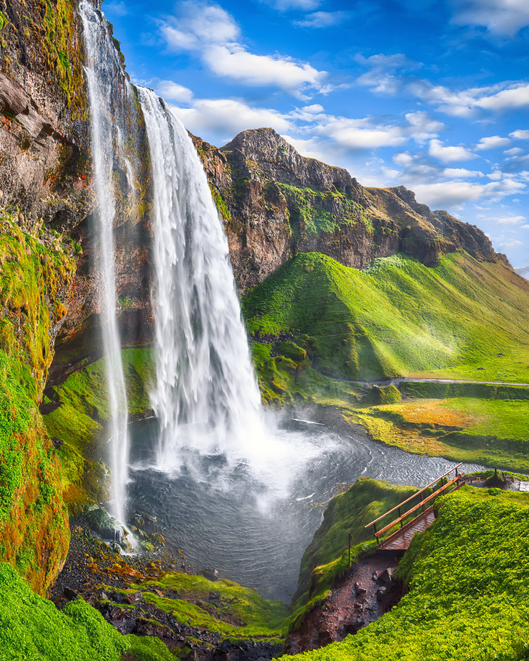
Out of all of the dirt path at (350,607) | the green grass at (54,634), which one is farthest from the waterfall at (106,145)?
the dirt path at (350,607)

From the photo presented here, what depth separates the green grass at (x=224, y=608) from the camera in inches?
630

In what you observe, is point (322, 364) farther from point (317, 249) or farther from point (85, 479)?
point (85, 479)

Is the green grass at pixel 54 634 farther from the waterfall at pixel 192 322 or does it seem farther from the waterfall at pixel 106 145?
the waterfall at pixel 192 322

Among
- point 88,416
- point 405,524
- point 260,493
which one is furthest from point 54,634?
point 88,416

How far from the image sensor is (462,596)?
1077 centimetres

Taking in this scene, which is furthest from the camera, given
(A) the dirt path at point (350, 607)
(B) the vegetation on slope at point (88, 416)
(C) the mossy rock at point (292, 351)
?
(C) the mossy rock at point (292, 351)

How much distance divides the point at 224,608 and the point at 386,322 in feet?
230

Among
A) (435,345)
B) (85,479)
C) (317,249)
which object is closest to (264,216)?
(317,249)

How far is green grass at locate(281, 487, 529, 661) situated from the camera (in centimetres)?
851

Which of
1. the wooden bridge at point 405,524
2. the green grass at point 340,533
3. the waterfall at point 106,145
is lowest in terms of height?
the green grass at point 340,533

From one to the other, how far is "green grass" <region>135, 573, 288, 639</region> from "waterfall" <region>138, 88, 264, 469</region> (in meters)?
15.2

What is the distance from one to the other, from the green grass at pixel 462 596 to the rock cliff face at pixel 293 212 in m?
61.2

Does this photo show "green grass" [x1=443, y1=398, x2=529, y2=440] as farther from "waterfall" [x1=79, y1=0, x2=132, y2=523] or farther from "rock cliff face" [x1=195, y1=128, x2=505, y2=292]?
"rock cliff face" [x1=195, y1=128, x2=505, y2=292]

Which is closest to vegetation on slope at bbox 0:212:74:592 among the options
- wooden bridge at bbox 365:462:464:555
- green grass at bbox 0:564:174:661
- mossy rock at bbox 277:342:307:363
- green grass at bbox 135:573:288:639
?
green grass at bbox 0:564:174:661
